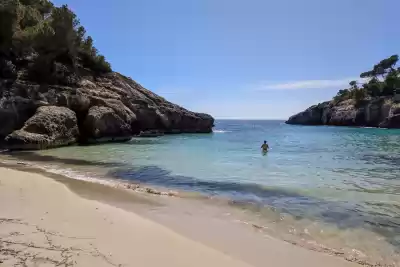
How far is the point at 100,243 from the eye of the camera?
578 centimetres

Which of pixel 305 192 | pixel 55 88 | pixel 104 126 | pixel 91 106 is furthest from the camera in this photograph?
pixel 91 106

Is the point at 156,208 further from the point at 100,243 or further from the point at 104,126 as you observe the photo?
the point at 104,126

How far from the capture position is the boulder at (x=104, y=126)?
35513mm

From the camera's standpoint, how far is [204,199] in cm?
1111

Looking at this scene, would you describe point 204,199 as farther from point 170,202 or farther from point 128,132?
point 128,132

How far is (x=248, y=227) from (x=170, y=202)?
10.4ft

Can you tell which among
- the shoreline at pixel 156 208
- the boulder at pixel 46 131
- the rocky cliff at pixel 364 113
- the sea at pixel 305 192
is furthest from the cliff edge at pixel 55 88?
the rocky cliff at pixel 364 113

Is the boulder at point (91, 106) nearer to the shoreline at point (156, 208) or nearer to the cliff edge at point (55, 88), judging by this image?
the cliff edge at point (55, 88)

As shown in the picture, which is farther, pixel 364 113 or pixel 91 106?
pixel 364 113

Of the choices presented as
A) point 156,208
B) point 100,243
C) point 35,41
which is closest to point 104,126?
point 35,41

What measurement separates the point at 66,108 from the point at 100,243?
30331 millimetres

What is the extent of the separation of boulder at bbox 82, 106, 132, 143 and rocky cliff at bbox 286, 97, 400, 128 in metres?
71.3

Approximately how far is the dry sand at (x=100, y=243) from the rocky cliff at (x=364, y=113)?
88976mm

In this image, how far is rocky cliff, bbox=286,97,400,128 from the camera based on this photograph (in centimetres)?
8400
